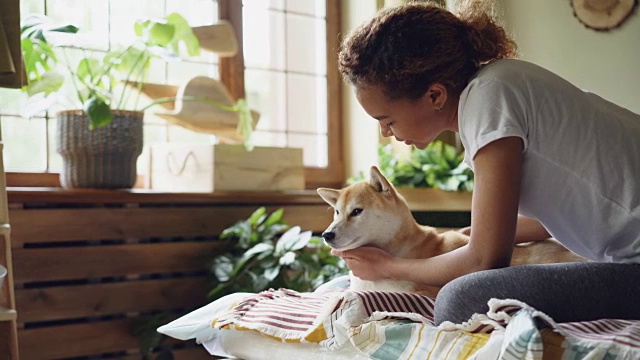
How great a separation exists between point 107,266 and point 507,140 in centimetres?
192

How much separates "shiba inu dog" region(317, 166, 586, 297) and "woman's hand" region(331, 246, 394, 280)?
0.12 m

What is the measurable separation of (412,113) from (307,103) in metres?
2.26

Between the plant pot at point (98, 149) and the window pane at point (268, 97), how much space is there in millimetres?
783

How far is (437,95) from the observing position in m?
1.54

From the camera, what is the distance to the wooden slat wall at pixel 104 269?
2678 millimetres

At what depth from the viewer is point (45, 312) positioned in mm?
2699

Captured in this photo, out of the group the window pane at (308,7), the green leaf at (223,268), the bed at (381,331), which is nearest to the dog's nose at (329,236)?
the bed at (381,331)

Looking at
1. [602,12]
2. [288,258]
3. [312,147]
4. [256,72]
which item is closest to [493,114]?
[288,258]

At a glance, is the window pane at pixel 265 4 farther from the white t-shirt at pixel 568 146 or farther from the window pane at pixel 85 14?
the white t-shirt at pixel 568 146

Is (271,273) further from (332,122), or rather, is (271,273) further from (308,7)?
(308,7)

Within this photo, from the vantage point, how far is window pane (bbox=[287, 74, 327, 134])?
374 centimetres

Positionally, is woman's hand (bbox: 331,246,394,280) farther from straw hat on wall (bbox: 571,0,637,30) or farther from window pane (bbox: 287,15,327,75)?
window pane (bbox: 287,15,327,75)

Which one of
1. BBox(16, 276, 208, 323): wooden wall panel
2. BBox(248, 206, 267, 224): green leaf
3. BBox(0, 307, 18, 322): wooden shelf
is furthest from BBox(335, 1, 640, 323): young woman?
BBox(16, 276, 208, 323): wooden wall panel

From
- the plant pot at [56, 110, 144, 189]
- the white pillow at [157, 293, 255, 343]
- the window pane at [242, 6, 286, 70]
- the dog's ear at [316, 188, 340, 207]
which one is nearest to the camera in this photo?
the white pillow at [157, 293, 255, 343]
